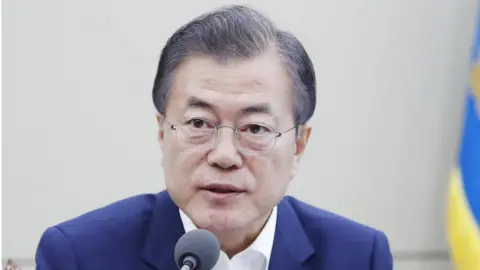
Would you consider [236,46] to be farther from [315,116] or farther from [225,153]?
[315,116]

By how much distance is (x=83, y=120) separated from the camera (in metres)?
2.73

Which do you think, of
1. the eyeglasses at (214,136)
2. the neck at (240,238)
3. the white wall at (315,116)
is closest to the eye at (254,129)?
the eyeglasses at (214,136)

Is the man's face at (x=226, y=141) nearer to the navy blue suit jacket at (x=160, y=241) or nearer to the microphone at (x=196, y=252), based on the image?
the navy blue suit jacket at (x=160, y=241)

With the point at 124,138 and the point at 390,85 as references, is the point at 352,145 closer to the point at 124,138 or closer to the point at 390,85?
the point at 390,85

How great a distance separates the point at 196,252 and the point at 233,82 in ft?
1.37

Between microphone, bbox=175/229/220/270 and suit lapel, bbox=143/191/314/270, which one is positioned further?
suit lapel, bbox=143/191/314/270

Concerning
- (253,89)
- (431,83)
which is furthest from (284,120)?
(431,83)

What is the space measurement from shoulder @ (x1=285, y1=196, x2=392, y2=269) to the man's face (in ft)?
0.81

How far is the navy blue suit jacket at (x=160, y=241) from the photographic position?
1613 millimetres

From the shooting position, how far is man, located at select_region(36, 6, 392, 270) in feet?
4.91

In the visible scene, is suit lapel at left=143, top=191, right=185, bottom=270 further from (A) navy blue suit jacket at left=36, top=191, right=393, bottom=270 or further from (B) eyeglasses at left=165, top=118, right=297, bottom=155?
(B) eyeglasses at left=165, top=118, right=297, bottom=155

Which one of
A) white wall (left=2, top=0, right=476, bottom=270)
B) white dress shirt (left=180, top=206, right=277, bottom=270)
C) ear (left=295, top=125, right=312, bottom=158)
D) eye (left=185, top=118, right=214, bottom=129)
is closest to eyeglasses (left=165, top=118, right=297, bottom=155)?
eye (left=185, top=118, right=214, bottom=129)

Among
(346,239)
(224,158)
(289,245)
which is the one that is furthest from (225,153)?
(346,239)

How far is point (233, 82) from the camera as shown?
4.92 feet
